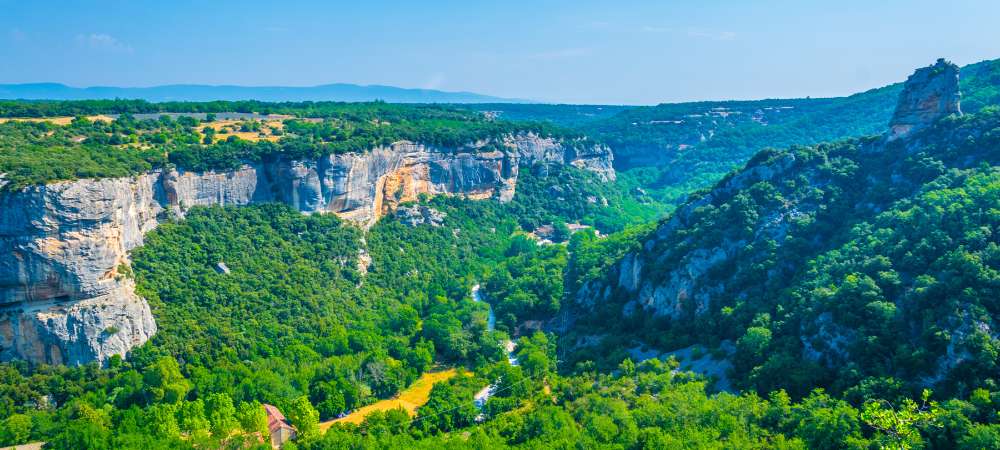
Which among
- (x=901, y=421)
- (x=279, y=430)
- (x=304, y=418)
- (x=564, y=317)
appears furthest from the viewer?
(x=564, y=317)

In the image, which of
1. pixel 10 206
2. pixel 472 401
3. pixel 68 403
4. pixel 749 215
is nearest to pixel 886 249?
pixel 749 215

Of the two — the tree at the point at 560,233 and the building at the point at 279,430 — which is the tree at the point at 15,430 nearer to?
the building at the point at 279,430

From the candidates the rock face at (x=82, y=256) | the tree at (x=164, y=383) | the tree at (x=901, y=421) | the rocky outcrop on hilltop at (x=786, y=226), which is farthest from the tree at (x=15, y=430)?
the tree at (x=901, y=421)

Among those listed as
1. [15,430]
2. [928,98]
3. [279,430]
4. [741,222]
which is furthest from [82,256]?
[928,98]

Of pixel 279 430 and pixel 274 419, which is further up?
pixel 274 419

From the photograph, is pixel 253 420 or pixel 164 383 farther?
pixel 164 383

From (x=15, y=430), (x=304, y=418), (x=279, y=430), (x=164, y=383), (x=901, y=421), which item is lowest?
(x=279, y=430)

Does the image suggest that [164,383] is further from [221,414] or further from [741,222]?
[741,222]
